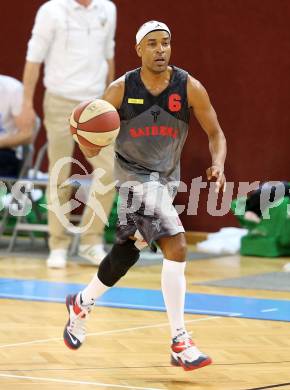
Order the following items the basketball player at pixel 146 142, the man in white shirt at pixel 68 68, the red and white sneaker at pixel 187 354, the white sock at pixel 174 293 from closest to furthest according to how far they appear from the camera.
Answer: the red and white sneaker at pixel 187 354 < the white sock at pixel 174 293 < the basketball player at pixel 146 142 < the man in white shirt at pixel 68 68

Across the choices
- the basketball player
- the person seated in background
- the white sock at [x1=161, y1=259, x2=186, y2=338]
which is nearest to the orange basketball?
the basketball player

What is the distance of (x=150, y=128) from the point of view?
5.64 metres

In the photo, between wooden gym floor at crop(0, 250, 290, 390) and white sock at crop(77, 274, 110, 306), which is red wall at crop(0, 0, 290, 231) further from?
white sock at crop(77, 274, 110, 306)

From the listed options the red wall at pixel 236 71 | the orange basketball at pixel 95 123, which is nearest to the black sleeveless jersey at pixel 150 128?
the orange basketball at pixel 95 123

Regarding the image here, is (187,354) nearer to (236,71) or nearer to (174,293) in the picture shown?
(174,293)

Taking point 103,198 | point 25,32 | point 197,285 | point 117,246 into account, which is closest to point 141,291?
point 197,285

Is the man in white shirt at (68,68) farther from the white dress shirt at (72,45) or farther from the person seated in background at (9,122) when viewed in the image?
the person seated in background at (9,122)

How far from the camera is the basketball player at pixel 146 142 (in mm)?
5586

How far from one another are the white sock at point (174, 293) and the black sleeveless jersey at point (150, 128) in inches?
22.2

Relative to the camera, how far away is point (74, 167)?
12.0 metres

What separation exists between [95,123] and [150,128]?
0.33 metres

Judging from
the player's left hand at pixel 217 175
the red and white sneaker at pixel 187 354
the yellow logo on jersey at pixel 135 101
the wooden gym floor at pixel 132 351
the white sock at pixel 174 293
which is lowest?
the wooden gym floor at pixel 132 351

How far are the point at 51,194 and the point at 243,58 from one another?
297 cm

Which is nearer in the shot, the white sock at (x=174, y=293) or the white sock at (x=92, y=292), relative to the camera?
the white sock at (x=174, y=293)
